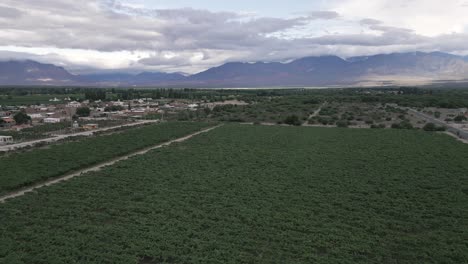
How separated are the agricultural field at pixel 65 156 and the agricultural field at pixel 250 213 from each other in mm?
2291

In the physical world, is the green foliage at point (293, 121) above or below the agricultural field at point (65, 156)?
above

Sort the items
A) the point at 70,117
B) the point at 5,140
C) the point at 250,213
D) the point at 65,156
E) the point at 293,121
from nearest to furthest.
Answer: the point at 250,213 → the point at 65,156 → the point at 5,140 → the point at 293,121 → the point at 70,117

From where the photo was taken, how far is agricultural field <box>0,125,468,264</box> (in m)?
11.3

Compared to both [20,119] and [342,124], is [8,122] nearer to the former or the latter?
[20,119]

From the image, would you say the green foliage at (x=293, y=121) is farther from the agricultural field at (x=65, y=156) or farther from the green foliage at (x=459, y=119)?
the green foliage at (x=459, y=119)

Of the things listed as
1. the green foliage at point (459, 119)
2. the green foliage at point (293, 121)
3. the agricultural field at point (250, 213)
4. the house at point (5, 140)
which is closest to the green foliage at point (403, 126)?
the green foliage at point (459, 119)

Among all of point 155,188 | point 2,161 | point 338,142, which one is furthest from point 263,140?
point 2,161

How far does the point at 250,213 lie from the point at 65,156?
17.0m

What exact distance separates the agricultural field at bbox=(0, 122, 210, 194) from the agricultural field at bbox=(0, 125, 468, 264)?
2.29 metres

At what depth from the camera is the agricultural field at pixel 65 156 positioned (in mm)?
20456

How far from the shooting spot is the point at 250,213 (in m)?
14.7

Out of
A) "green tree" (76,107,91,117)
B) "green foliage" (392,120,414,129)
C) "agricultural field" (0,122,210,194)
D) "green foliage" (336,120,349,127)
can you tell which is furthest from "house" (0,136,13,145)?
"green foliage" (392,120,414,129)

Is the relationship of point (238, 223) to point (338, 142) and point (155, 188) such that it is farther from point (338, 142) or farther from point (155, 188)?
point (338, 142)

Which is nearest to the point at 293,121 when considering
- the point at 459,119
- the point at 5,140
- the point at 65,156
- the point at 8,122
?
the point at 459,119
